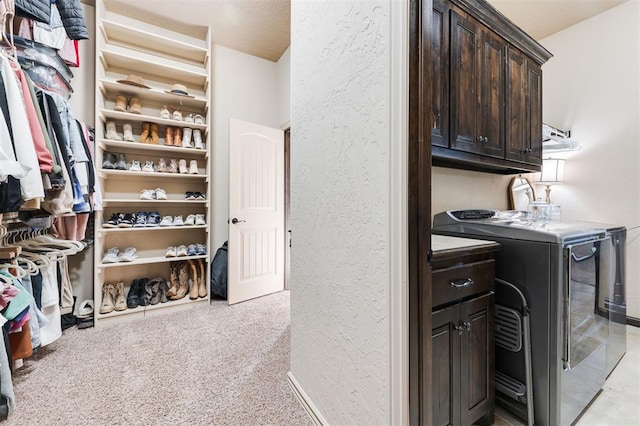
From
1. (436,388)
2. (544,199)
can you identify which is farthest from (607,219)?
(436,388)

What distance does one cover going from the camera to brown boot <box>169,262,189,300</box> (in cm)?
257

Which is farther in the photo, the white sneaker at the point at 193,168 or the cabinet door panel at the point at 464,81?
the white sneaker at the point at 193,168

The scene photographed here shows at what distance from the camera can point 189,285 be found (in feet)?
8.82

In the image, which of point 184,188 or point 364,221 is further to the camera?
point 184,188

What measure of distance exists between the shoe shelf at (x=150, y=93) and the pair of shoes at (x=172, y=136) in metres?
0.28

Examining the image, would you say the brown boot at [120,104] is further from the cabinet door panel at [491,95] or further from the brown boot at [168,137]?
the cabinet door panel at [491,95]

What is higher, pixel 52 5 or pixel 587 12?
pixel 587 12

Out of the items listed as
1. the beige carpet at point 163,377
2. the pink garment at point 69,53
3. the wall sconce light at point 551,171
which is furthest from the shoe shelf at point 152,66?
the wall sconce light at point 551,171

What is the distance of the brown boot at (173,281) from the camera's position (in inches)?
101

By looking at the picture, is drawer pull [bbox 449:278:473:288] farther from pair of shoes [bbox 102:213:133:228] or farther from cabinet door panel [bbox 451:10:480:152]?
pair of shoes [bbox 102:213:133:228]

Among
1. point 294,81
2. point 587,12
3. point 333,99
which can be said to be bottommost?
point 333,99

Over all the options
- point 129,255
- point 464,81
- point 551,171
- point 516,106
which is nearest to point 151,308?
point 129,255

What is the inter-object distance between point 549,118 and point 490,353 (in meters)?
2.72

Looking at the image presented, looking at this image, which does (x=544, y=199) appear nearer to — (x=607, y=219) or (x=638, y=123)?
(x=607, y=219)
